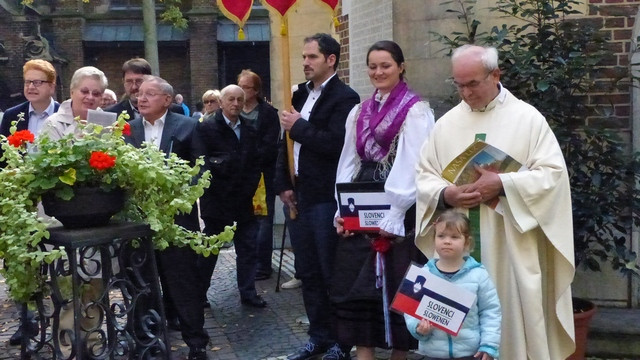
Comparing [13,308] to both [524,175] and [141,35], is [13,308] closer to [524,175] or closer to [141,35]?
[524,175]

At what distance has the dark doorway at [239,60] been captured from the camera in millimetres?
28000

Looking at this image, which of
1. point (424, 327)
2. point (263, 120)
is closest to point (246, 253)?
point (263, 120)

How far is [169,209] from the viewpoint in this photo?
14.6 feet

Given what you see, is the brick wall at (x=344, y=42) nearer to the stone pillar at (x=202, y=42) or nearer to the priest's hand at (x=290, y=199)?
the priest's hand at (x=290, y=199)

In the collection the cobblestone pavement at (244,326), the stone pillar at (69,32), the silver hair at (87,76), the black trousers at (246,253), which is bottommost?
the cobblestone pavement at (244,326)

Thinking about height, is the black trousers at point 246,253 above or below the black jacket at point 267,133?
below

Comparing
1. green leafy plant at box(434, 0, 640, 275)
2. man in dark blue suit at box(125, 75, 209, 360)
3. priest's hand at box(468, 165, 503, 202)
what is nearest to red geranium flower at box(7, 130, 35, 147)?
man in dark blue suit at box(125, 75, 209, 360)

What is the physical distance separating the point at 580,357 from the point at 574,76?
1.76 m

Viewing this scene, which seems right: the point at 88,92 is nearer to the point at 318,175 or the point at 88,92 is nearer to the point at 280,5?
the point at 280,5

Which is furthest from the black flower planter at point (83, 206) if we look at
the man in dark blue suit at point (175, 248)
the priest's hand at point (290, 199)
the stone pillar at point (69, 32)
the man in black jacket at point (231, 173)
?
the stone pillar at point (69, 32)

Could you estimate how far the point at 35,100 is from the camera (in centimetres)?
624

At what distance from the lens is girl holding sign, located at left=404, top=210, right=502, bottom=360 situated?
3740mm

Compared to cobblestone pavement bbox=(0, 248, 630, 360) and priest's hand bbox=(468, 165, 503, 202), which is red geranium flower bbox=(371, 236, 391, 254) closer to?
priest's hand bbox=(468, 165, 503, 202)

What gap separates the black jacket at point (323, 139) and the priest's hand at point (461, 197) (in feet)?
4.52
